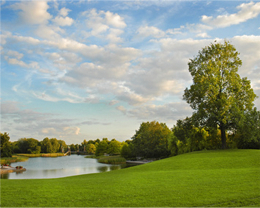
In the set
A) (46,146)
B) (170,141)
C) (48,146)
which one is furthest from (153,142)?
(46,146)

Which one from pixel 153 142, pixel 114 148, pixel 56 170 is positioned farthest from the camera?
pixel 114 148

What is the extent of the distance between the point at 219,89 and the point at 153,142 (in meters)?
37.8

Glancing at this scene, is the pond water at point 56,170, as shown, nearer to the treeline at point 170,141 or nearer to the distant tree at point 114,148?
the treeline at point 170,141

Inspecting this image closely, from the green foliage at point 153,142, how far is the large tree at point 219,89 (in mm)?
31552

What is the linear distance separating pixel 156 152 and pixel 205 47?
3788cm

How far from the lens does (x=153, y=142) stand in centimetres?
6519

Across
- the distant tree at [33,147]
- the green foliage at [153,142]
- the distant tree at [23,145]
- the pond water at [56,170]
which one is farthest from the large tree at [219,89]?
the distant tree at [23,145]

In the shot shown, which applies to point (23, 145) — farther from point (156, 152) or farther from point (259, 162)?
point (259, 162)

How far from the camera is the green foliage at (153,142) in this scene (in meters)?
62.5

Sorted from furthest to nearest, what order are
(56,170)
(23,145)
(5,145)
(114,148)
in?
1. (23,145)
2. (114,148)
3. (5,145)
4. (56,170)

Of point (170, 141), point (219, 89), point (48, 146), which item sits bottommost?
point (48, 146)

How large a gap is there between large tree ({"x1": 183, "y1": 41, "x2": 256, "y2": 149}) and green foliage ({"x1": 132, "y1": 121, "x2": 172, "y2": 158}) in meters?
31.6

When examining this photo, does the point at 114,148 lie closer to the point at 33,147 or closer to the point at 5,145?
the point at 5,145

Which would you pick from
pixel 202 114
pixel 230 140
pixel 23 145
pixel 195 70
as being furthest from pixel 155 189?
pixel 23 145
